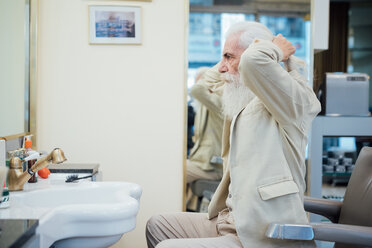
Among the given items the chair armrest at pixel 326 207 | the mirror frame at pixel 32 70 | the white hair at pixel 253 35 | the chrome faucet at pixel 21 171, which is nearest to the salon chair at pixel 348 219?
the chair armrest at pixel 326 207

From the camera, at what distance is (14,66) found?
228cm

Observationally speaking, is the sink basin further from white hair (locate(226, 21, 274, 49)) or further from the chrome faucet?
white hair (locate(226, 21, 274, 49))

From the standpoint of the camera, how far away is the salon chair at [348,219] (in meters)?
1.44

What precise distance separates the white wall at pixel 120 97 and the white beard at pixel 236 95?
840 millimetres

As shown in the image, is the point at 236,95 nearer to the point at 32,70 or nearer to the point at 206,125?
the point at 206,125

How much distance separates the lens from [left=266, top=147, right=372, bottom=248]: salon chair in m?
1.44

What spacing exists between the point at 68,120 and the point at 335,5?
4.36 meters

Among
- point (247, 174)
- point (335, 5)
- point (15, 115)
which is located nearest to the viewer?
point (247, 174)

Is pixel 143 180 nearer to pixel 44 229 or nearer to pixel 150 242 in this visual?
pixel 150 242

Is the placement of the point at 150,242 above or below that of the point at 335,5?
below

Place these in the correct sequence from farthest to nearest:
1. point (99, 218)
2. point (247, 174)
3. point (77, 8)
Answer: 1. point (77, 8)
2. point (247, 174)
3. point (99, 218)

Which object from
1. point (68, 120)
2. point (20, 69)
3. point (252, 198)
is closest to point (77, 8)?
point (20, 69)

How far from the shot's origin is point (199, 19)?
280 cm

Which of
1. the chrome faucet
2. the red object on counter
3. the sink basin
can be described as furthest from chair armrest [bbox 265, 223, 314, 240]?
the red object on counter
